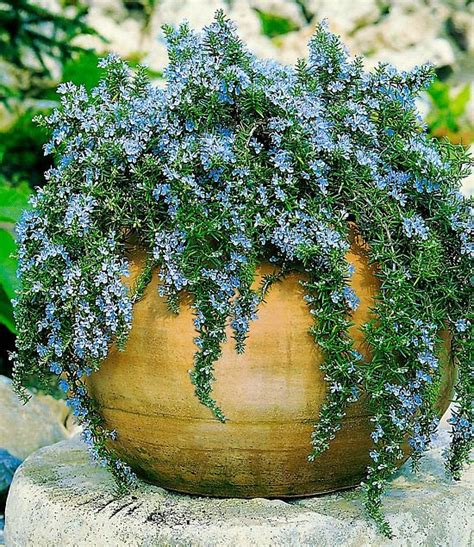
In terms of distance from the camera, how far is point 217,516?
2.26 meters

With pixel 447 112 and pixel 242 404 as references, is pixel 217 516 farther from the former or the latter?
pixel 447 112

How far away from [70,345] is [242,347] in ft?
1.49

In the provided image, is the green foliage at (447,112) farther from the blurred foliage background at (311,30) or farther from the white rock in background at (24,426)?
the white rock in background at (24,426)

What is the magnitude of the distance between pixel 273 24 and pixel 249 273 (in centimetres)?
1082

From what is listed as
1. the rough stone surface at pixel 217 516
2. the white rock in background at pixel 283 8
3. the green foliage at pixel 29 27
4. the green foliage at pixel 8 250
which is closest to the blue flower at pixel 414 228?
the rough stone surface at pixel 217 516

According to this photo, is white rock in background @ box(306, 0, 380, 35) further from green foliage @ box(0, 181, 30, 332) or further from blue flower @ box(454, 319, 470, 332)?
blue flower @ box(454, 319, 470, 332)

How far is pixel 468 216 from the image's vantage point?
229 cm

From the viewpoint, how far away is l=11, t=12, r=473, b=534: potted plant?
7.12ft

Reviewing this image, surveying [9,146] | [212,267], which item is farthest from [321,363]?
[9,146]

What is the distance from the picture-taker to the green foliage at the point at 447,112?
33.6 ft

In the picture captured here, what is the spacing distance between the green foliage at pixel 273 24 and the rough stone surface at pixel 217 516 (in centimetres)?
1050

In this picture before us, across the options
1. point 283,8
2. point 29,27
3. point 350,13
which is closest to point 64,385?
point 29,27

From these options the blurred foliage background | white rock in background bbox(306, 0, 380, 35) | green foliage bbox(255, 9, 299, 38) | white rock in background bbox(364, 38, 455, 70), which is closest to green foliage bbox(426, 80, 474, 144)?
the blurred foliage background

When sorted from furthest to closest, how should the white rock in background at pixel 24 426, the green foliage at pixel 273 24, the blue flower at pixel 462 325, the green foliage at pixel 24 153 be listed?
the green foliage at pixel 273 24 < the green foliage at pixel 24 153 < the white rock in background at pixel 24 426 < the blue flower at pixel 462 325
